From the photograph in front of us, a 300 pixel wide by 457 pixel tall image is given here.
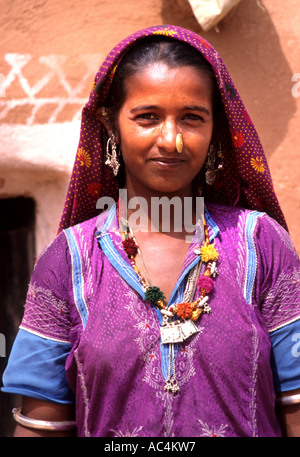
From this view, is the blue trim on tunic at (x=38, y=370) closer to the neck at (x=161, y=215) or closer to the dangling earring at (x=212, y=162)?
the neck at (x=161, y=215)

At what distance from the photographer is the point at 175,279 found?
2027 mm

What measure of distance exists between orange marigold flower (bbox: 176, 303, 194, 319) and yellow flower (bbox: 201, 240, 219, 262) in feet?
0.60

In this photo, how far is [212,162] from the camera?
7.25 ft

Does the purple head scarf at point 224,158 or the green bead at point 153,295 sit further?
the purple head scarf at point 224,158

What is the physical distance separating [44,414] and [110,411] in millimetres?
268

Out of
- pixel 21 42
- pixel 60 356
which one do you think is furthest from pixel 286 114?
pixel 60 356

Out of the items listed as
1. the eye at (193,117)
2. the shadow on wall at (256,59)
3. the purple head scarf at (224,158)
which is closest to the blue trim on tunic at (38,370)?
the purple head scarf at (224,158)

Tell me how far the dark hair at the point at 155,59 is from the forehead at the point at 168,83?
0.06 ft

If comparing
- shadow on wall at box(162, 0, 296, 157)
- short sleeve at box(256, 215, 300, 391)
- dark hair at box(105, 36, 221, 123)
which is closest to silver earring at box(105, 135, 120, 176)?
dark hair at box(105, 36, 221, 123)

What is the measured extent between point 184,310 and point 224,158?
66 cm

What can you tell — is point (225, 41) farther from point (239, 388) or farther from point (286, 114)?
point (239, 388)

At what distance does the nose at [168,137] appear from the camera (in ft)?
6.29

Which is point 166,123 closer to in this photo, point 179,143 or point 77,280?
point 179,143

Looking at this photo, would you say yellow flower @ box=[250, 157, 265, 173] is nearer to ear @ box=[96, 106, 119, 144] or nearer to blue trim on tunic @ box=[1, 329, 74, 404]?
ear @ box=[96, 106, 119, 144]
